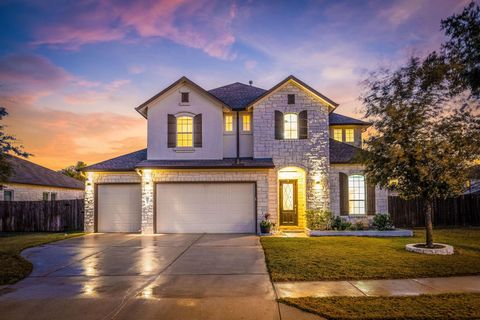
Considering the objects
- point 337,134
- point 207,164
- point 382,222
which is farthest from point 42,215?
point 382,222

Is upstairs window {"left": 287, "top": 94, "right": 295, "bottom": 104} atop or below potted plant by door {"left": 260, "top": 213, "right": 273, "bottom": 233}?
atop

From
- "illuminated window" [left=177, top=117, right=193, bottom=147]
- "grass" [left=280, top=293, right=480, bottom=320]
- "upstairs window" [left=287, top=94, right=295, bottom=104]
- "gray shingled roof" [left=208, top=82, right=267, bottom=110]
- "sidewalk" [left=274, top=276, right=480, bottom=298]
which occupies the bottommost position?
"sidewalk" [left=274, top=276, right=480, bottom=298]

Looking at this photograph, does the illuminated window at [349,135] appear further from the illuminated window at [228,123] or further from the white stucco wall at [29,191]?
the white stucco wall at [29,191]

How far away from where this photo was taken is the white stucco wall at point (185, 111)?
51.7 ft

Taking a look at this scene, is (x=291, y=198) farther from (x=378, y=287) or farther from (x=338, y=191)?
(x=378, y=287)

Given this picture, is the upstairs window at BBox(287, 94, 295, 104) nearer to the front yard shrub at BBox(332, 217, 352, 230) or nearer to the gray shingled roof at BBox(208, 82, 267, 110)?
the gray shingled roof at BBox(208, 82, 267, 110)

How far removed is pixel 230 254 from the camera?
993 cm

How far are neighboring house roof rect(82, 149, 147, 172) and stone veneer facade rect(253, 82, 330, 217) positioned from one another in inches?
242

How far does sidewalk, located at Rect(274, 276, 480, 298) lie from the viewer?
19.2 ft

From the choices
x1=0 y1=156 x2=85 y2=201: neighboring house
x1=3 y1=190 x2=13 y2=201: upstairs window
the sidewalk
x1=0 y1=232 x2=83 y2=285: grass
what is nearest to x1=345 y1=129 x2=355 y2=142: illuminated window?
the sidewalk

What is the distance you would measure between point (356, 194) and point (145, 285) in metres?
11.9

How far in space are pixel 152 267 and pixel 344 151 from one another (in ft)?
37.6

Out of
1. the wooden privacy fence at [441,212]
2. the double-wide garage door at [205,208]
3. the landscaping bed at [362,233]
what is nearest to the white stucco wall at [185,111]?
the double-wide garage door at [205,208]

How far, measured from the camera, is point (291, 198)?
16.3m
